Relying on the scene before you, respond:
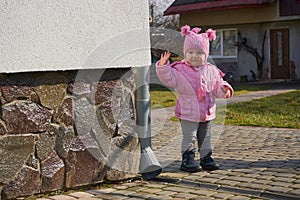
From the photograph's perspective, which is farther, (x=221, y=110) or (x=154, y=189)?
(x=221, y=110)

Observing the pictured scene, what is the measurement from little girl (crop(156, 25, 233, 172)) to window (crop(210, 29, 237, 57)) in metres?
18.7

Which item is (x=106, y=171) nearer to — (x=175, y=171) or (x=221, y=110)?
(x=175, y=171)

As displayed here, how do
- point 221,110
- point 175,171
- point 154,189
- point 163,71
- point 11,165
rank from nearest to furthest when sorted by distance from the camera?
point 11,165
point 154,189
point 163,71
point 175,171
point 221,110

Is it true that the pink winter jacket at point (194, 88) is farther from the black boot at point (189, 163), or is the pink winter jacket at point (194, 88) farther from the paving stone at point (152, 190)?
the paving stone at point (152, 190)

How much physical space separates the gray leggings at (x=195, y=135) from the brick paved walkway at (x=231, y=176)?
287 mm

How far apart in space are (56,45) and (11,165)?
110 centimetres

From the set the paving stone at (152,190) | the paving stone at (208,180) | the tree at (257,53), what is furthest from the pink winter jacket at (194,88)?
the tree at (257,53)

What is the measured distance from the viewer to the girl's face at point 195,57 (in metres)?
5.96

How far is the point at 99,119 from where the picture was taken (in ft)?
17.6

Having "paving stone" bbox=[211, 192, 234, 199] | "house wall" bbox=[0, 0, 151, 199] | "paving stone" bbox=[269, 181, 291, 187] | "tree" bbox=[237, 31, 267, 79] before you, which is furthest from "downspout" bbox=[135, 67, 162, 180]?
"tree" bbox=[237, 31, 267, 79]

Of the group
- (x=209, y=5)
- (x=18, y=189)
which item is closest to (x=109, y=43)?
(x=18, y=189)

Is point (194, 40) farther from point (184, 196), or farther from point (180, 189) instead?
point (184, 196)

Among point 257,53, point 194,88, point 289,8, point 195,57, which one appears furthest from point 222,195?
point 257,53

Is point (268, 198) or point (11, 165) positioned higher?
point (11, 165)
